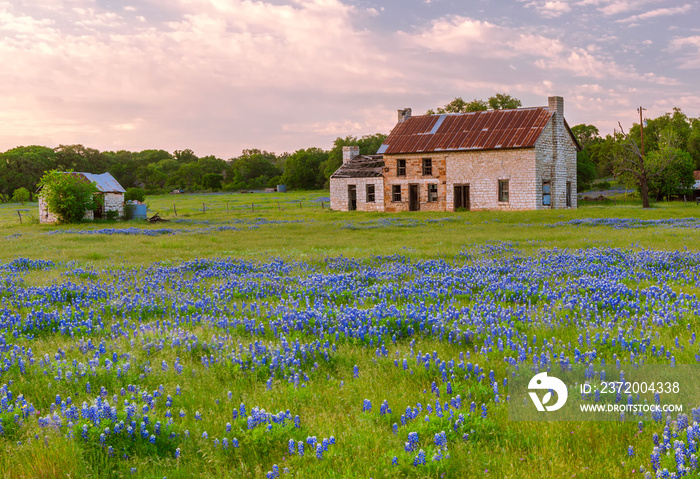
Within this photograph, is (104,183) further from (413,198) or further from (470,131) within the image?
(470,131)

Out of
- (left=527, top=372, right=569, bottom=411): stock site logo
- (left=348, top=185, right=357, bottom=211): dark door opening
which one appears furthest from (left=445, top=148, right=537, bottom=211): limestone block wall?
(left=527, top=372, right=569, bottom=411): stock site logo

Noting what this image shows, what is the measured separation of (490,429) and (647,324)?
3.92m

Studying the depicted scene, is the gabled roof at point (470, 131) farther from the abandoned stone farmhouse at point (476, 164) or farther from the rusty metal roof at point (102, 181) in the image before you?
A: the rusty metal roof at point (102, 181)

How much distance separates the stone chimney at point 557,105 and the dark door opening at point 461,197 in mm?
10577

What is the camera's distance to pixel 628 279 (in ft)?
32.3

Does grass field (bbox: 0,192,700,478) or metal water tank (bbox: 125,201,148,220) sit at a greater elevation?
metal water tank (bbox: 125,201,148,220)

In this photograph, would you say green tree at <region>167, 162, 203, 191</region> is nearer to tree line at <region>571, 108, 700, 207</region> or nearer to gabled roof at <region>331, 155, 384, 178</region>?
gabled roof at <region>331, 155, 384, 178</region>

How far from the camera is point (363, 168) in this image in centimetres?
5556

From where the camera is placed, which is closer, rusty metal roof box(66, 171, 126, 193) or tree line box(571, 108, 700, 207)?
rusty metal roof box(66, 171, 126, 193)

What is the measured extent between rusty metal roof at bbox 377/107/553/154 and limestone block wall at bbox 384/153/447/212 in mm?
886

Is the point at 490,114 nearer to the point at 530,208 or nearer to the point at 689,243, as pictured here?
the point at 530,208

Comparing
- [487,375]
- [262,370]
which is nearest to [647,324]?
[487,375]

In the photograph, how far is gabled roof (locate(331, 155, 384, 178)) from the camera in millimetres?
53938

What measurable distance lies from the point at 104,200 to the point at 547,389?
44180 millimetres
